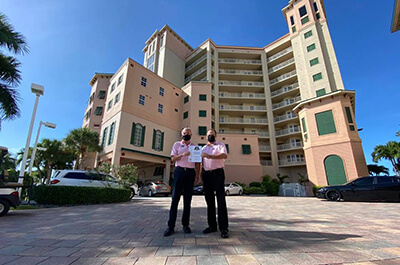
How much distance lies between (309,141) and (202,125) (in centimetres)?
1130

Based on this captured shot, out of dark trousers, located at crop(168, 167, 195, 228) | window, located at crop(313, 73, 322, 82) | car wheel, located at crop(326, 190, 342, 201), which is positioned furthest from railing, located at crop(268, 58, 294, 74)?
dark trousers, located at crop(168, 167, 195, 228)

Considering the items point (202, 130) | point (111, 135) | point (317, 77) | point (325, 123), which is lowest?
point (111, 135)

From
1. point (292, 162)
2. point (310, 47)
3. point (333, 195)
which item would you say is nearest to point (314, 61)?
point (310, 47)

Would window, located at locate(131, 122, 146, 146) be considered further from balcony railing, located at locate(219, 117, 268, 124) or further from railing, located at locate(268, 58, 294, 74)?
railing, located at locate(268, 58, 294, 74)

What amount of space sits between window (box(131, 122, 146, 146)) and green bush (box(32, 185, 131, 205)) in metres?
9.05

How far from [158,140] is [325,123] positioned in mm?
16178

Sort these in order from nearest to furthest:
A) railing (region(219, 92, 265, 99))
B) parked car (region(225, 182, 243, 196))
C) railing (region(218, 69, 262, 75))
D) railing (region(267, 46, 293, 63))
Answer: parked car (region(225, 182, 243, 196)) → railing (region(267, 46, 293, 63)) → railing (region(219, 92, 265, 99)) → railing (region(218, 69, 262, 75))

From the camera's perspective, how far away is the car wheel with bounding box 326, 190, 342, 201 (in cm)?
961

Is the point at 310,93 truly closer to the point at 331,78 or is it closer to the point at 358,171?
the point at 331,78

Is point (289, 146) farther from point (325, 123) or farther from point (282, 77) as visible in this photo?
point (282, 77)

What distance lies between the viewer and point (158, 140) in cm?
1962

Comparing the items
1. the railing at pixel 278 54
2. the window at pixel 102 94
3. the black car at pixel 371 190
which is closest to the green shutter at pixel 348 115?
the black car at pixel 371 190

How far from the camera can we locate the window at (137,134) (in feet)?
57.0

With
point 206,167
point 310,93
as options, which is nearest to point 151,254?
point 206,167
